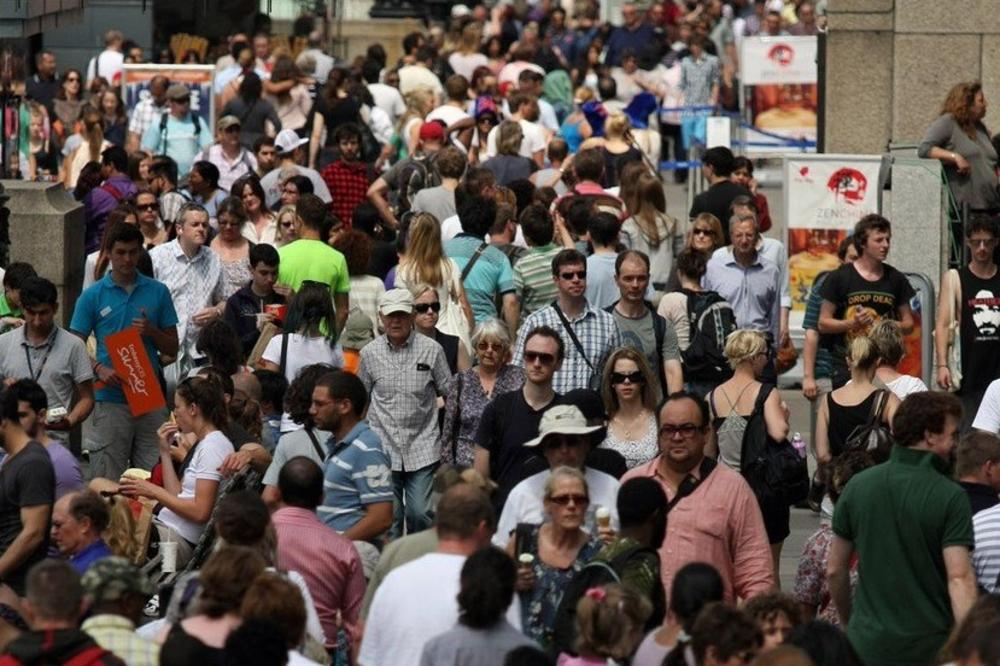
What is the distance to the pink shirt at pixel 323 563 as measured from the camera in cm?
938

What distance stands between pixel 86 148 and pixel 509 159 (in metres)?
3.96

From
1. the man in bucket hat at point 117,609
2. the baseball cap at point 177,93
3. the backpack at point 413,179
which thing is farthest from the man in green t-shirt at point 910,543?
the baseball cap at point 177,93

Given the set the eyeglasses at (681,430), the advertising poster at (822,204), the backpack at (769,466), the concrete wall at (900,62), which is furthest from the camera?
the concrete wall at (900,62)

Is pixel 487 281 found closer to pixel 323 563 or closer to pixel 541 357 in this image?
pixel 541 357

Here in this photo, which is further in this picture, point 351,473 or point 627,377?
point 627,377

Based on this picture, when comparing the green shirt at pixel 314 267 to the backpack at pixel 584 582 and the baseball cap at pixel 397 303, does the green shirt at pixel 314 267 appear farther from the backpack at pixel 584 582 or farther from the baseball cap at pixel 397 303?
the backpack at pixel 584 582

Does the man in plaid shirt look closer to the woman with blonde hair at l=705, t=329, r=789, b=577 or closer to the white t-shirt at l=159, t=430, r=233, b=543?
the woman with blonde hair at l=705, t=329, r=789, b=577

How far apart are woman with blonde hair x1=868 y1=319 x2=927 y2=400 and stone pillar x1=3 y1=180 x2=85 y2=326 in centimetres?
566

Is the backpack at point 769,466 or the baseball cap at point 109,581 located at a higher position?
the baseball cap at point 109,581

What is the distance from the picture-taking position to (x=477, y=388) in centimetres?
1199

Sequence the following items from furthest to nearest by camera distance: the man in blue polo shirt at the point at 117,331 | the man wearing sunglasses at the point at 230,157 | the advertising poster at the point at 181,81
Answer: the advertising poster at the point at 181,81
the man wearing sunglasses at the point at 230,157
the man in blue polo shirt at the point at 117,331

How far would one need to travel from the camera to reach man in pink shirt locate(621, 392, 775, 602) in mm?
9570

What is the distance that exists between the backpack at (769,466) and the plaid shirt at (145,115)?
11.5 meters

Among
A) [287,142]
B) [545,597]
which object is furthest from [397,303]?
[287,142]
